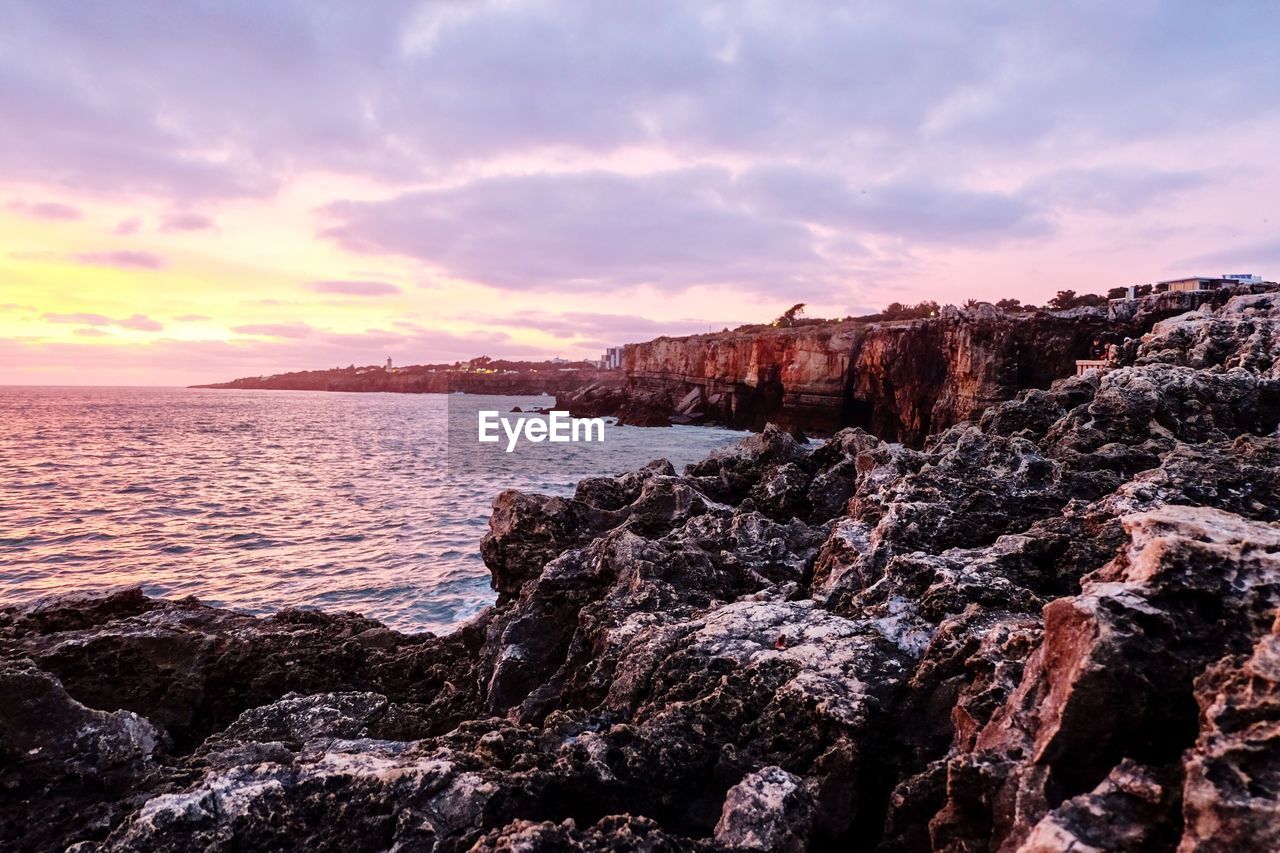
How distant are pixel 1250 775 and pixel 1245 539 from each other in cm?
152

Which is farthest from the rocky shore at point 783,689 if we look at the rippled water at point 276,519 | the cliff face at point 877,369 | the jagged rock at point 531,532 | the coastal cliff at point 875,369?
the cliff face at point 877,369

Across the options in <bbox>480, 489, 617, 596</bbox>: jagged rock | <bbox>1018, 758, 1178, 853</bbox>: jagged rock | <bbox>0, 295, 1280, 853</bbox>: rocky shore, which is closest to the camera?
<bbox>1018, 758, 1178, 853</bbox>: jagged rock

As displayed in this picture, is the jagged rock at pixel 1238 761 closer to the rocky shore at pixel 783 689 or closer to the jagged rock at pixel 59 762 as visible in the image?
the rocky shore at pixel 783 689

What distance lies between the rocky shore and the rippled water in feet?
16.7

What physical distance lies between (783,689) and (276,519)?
20.4m

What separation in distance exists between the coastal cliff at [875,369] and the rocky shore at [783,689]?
2436 cm

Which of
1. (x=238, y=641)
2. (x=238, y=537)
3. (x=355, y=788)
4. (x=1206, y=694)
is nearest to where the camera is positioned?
(x=1206, y=694)

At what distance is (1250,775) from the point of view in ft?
7.75

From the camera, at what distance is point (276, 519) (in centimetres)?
2088

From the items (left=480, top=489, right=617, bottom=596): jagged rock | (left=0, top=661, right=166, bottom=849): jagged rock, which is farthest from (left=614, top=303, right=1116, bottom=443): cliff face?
(left=0, top=661, right=166, bottom=849): jagged rock

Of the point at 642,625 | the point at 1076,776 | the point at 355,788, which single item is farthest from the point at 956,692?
the point at 355,788

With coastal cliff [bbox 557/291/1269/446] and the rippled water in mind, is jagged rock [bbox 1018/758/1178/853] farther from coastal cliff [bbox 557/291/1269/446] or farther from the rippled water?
coastal cliff [bbox 557/291/1269/446]

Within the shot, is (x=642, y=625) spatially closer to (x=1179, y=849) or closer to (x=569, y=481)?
(x=1179, y=849)

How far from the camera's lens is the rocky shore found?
2.93 metres
